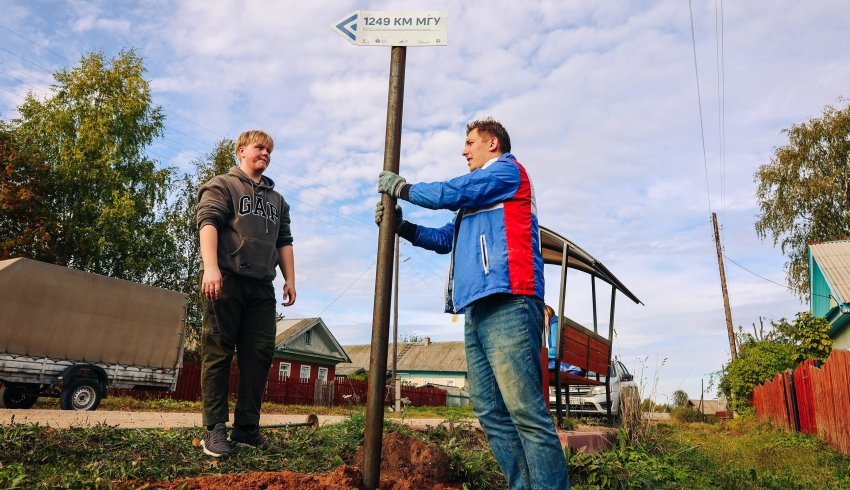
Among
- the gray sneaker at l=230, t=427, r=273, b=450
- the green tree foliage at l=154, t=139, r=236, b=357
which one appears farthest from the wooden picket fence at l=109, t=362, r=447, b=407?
the gray sneaker at l=230, t=427, r=273, b=450

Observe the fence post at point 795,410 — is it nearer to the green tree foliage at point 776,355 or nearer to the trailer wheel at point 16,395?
the green tree foliage at point 776,355

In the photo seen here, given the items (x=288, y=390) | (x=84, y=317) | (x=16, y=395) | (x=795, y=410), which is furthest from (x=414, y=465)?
(x=288, y=390)

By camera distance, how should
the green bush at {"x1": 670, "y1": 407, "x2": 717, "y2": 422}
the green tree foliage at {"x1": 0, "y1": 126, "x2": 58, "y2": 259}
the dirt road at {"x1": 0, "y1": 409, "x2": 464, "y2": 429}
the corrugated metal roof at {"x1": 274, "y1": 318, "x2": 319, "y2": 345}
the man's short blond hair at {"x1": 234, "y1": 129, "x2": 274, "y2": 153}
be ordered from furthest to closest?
the corrugated metal roof at {"x1": 274, "y1": 318, "x2": 319, "y2": 345}, the green tree foliage at {"x1": 0, "y1": 126, "x2": 58, "y2": 259}, the green bush at {"x1": 670, "y1": 407, "x2": 717, "y2": 422}, the dirt road at {"x1": 0, "y1": 409, "x2": 464, "y2": 429}, the man's short blond hair at {"x1": 234, "y1": 129, "x2": 274, "y2": 153}

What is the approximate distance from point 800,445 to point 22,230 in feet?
77.7

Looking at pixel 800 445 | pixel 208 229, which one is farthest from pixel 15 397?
pixel 800 445

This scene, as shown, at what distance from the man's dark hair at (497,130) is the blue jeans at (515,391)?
91 cm

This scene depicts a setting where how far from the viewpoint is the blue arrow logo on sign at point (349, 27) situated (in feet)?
11.9

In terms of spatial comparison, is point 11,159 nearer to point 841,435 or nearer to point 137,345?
point 137,345

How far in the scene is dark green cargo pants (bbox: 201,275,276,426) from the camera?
3701mm

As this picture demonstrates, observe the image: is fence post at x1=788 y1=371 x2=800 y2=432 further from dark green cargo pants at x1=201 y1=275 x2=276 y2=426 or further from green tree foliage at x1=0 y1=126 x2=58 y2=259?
green tree foliage at x1=0 y1=126 x2=58 y2=259

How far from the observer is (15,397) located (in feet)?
35.1

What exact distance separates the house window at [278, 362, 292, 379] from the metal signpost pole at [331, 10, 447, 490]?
105 feet

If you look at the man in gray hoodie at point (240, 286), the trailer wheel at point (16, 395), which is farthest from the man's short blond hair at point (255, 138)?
the trailer wheel at point (16, 395)

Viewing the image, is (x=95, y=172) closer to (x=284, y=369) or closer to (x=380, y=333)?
(x=284, y=369)
